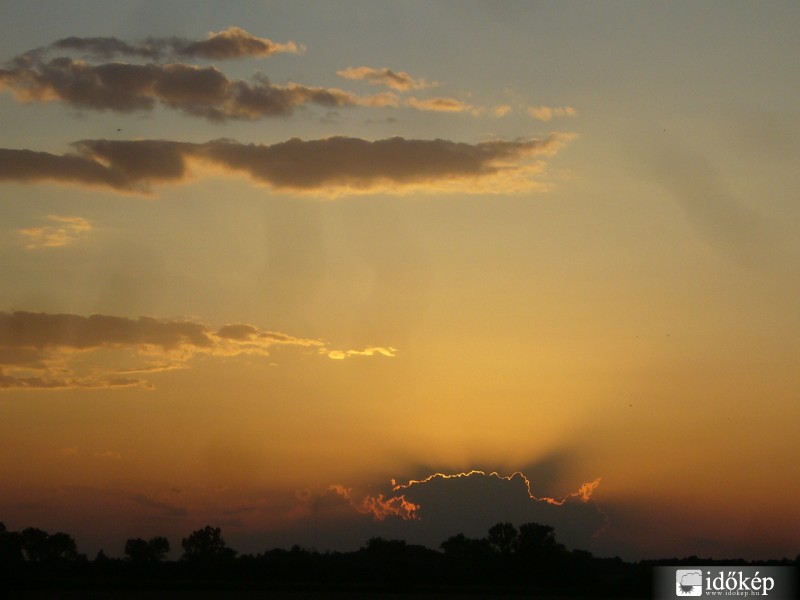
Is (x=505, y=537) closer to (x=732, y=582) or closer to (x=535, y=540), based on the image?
(x=535, y=540)

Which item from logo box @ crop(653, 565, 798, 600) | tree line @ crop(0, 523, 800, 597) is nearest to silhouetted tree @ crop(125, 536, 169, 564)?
tree line @ crop(0, 523, 800, 597)

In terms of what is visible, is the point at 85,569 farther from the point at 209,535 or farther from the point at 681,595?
the point at 681,595

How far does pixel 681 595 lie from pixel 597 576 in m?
31.1

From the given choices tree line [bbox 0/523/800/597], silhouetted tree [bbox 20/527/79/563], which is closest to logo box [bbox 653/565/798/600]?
tree line [bbox 0/523/800/597]

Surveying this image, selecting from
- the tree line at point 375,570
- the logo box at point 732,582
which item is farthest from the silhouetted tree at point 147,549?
the logo box at point 732,582

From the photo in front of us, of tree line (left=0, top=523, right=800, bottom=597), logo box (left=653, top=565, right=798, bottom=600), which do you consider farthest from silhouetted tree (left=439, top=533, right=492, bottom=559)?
logo box (left=653, top=565, right=798, bottom=600)

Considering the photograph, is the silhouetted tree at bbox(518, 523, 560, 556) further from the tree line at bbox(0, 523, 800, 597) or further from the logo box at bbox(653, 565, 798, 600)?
the logo box at bbox(653, 565, 798, 600)

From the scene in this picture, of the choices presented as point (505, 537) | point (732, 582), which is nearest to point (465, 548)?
point (505, 537)

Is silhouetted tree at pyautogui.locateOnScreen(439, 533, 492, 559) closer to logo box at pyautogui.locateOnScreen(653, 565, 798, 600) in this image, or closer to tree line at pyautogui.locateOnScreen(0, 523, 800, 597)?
tree line at pyautogui.locateOnScreen(0, 523, 800, 597)

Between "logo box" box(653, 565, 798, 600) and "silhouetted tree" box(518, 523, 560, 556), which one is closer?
"logo box" box(653, 565, 798, 600)

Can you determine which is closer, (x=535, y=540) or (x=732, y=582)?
(x=732, y=582)

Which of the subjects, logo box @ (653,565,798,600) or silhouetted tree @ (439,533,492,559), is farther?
silhouetted tree @ (439,533,492,559)

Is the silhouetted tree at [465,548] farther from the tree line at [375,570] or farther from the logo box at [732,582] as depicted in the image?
the logo box at [732,582]

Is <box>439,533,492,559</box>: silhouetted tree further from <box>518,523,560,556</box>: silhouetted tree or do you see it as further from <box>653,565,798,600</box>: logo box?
<box>653,565,798,600</box>: logo box
